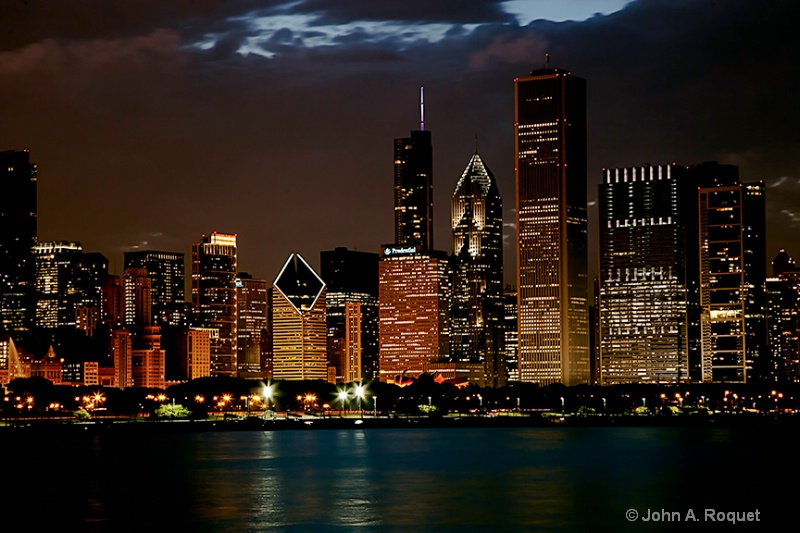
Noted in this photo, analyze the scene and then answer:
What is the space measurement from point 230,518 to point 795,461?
5924 centimetres

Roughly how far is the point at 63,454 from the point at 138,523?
207 feet

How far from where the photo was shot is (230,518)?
74.3 metres

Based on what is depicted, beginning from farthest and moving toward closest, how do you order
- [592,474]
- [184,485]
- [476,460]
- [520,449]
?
[520,449] < [476,460] < [592,474] < [184,485]

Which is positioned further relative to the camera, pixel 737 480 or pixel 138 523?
pixel 737 480

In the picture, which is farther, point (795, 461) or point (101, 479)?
point (795, 461)

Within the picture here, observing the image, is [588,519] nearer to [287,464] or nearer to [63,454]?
[287,464]

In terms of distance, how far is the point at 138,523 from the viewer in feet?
235

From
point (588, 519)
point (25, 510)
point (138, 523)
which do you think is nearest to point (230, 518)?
point (138, 523)

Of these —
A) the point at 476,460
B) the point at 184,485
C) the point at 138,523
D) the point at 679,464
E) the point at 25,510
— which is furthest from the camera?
the point at 476,460

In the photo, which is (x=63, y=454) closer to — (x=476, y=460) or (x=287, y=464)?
(x=287, y=464)

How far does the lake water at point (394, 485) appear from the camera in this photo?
238 feet

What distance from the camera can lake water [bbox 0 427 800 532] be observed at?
7269cm

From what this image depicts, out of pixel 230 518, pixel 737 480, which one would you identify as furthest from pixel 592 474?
pixel 230 518

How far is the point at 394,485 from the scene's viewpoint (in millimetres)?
95438
